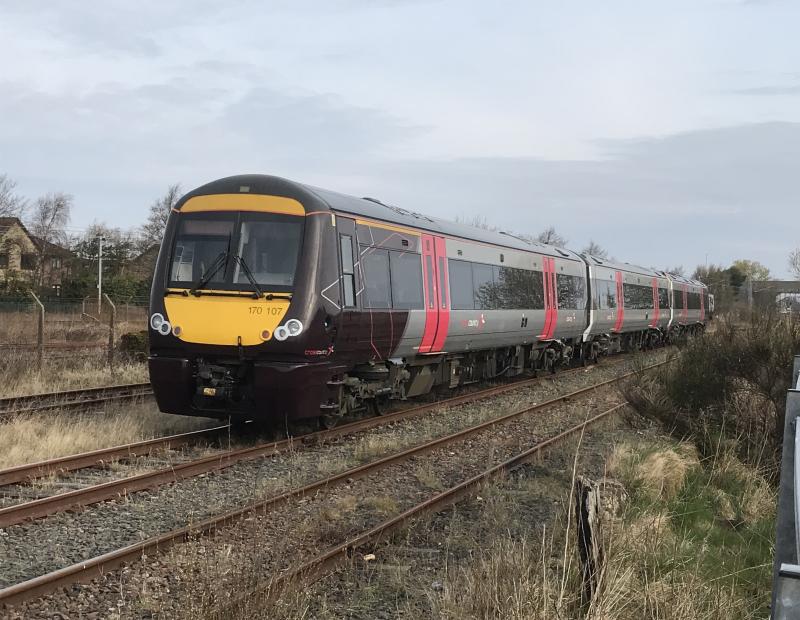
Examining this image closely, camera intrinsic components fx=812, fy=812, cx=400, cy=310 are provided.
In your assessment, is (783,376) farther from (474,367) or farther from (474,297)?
(474,367)

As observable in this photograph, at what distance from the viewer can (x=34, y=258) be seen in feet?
182

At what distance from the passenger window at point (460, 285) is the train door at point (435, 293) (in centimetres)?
22

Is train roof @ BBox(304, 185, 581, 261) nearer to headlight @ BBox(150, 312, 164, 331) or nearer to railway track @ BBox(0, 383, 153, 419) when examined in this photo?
headlight @ BBox(150, 312, 164, 331)

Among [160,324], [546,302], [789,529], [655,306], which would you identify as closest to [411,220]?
[160,324]

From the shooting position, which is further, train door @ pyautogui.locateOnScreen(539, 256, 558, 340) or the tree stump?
train door @ pyautogui.locateOnScreen(539, 256, 558, 340)

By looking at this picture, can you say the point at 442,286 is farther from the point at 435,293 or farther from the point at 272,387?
the point at 272,387

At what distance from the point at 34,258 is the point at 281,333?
52054 millimetres

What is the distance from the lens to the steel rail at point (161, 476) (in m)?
6.54

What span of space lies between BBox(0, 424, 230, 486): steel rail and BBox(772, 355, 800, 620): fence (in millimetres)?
7032

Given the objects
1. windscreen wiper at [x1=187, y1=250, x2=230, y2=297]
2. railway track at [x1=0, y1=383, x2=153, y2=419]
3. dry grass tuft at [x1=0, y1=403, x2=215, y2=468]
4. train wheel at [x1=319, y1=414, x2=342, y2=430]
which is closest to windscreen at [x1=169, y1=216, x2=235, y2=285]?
windscreen wiper at [x1=187, y1=250, x2=230, y2=297]

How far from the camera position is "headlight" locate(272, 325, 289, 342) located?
30.4 feet

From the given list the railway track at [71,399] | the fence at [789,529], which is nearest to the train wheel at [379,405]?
the railway track at [71,399]

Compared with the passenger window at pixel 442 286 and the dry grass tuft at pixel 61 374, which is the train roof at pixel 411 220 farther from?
the dry grass tuft at pixel 61 374

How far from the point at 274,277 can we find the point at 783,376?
19.9ft
